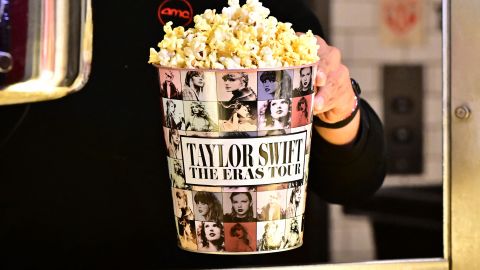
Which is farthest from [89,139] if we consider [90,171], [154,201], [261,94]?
[261,94]

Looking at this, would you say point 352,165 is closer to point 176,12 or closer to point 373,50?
point 373,50

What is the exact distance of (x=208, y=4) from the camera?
1467mm

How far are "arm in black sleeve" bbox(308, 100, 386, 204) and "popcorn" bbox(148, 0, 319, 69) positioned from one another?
0.33m

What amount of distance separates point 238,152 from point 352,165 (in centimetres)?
41

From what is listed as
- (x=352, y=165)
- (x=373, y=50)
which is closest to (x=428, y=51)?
(x=373, y=50)

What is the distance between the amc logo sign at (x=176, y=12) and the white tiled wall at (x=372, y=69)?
0.89 feet

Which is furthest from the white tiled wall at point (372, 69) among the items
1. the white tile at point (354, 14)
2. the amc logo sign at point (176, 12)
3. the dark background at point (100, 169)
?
the amc logo sign at point (176, 12)

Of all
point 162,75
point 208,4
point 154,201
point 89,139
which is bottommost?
point 154,201

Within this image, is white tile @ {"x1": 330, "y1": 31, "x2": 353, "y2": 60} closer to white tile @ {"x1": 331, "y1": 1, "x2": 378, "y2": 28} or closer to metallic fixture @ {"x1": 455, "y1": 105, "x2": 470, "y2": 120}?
white tile @ {"x1": 331, "y1": 1, "x2": 378, "y2": 28}

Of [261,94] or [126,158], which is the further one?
[126,158]

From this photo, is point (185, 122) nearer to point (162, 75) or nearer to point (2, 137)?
point (162, 75)

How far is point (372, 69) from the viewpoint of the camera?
1.55 meters

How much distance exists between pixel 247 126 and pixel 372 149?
451mm

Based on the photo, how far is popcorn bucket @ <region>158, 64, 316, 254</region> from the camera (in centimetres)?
117
